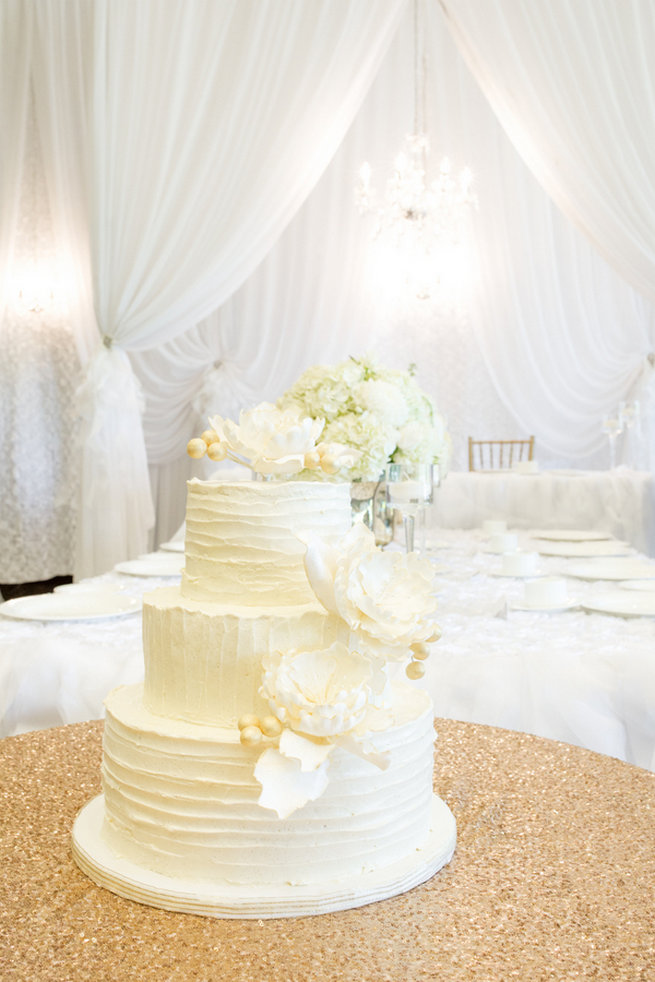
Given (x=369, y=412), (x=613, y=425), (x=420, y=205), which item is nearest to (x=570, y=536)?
(x=369, y=412)

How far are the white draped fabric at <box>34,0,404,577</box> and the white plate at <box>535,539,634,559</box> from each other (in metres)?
1.71

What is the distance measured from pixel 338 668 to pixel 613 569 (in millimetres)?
1754

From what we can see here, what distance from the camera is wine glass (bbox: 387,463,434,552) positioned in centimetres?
193

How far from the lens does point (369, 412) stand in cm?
202

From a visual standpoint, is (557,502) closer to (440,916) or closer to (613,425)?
(613,425)

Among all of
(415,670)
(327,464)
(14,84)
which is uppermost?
(14,84)

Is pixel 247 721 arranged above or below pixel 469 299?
below

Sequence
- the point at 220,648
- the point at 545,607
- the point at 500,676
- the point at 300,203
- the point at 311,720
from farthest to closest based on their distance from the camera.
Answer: the point at 300,203
the point at 545,607
the point at 500,676
the point at 220,648
the point at 311,720

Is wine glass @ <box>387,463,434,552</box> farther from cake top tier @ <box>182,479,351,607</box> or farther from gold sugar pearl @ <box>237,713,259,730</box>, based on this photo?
gold sugar pearl @ <box>237,713,259,730</box>

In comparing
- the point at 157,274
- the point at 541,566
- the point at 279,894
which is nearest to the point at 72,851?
the point at 279,894

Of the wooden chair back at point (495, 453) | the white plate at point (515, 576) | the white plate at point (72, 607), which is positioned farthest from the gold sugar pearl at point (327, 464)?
the wooden chair back at point (495, 453)

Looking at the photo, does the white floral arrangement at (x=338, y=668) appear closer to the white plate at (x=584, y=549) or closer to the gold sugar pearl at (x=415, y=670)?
the gold sugar pearl at (x=415, y=670)

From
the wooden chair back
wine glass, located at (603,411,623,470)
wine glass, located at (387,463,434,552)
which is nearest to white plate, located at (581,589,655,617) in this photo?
wine glass, located at (387,463,434,552)

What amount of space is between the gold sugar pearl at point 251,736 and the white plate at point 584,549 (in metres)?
2.10
